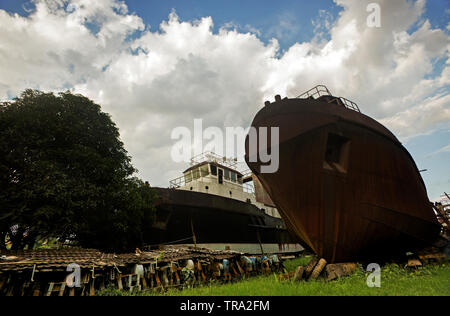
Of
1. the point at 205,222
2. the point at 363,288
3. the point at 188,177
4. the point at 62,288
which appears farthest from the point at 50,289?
the point at 188,177

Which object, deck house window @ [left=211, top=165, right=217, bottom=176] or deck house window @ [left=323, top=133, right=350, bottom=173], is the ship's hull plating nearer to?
deck house window @ [left=211, top=165, right=217, bottom=176]

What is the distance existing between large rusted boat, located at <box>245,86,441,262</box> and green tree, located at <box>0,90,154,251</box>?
702 cm

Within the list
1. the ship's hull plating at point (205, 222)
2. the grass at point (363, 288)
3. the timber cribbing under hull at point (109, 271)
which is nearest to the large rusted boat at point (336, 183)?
the grass at point (363, 288)

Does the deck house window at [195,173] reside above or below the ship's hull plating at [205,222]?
above

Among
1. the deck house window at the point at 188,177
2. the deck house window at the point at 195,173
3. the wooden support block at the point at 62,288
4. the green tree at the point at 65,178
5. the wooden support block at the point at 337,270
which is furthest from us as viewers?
the deck house window at the point at 188,177

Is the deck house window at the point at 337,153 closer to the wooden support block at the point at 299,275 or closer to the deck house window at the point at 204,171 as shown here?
the wooden support block at the point at 299,275

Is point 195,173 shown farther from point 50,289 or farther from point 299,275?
point 50,289

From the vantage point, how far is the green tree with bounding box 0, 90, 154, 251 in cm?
860

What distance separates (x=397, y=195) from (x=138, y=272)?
9.55 metres

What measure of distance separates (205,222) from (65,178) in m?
7.67

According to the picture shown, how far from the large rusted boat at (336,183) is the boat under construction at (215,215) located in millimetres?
2792

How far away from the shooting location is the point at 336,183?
712 cm

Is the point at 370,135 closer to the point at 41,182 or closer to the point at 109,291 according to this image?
the point at 109,291

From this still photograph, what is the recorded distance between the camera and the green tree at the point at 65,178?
28.2ft
